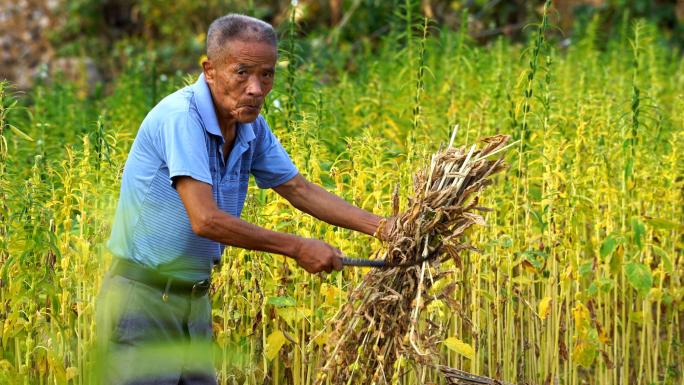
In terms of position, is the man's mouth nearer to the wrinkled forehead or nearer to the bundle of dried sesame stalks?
the wrinkled forehead

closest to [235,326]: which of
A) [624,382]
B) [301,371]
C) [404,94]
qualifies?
[301,371]

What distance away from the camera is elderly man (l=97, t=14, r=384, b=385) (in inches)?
121

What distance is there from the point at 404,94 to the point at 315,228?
1.86m

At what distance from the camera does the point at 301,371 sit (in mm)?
4207

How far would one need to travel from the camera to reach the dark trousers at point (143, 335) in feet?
10.9

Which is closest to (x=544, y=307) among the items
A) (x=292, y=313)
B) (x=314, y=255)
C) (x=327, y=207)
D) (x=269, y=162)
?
(x=292, y=313)

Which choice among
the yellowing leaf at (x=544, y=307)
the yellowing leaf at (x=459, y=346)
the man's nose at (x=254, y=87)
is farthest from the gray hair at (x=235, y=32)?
the yellowing leaf at (x=544, y=307)

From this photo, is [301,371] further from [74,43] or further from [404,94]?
[74,43]

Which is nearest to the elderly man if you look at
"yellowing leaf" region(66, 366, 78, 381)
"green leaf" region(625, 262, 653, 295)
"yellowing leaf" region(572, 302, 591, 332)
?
"yellowing leaf" region(66, 366, 78, 381)

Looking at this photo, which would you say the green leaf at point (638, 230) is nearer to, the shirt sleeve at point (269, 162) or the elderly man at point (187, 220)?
the elderly man at point (187, 220)

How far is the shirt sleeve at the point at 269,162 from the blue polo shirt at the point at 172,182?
0.12m

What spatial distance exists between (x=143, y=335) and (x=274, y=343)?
752 millimetres

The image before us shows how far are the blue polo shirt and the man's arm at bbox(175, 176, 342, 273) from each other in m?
0.05

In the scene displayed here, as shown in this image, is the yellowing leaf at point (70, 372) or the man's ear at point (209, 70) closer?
the man's ear at point (209, 70)
